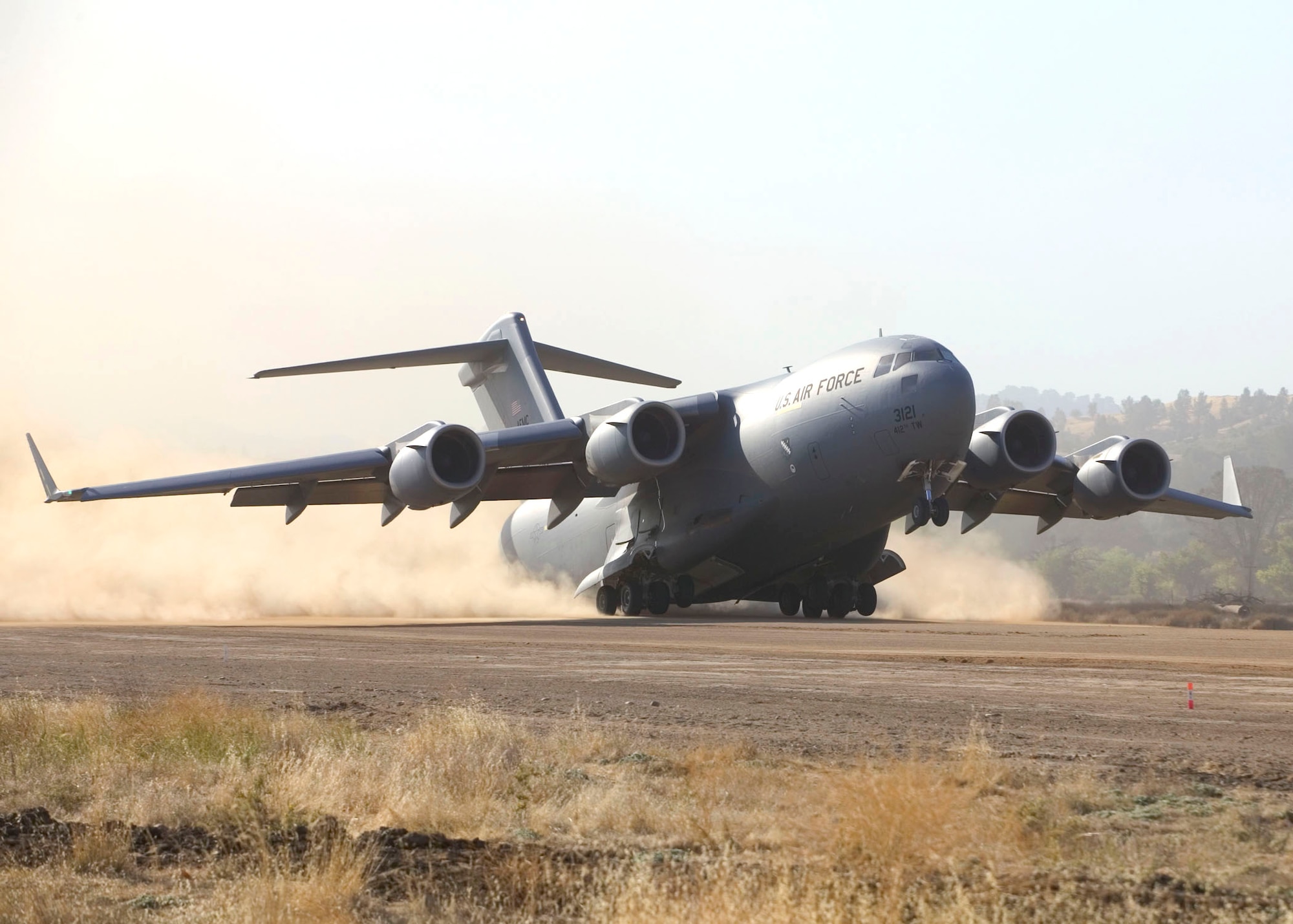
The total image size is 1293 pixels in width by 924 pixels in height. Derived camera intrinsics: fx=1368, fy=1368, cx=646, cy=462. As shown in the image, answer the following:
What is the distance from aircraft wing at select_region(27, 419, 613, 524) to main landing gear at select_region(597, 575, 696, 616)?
2.66 meters

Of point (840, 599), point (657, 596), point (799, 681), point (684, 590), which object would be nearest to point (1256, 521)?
point (840, 599)

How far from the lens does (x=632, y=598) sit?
3189cm

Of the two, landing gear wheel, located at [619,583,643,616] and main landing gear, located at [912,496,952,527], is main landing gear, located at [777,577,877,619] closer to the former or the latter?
landing gear wheel, located at [619,583,643,616]

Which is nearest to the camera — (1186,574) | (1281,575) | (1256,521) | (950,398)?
(950,398)

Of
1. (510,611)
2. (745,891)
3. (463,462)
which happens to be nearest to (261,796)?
(745,891)

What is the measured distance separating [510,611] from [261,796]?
104 feet

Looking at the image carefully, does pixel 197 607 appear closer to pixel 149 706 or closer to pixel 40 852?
pixel 149 706

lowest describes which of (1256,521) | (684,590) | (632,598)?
(632,598)

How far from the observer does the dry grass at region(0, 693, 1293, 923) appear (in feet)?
16.1

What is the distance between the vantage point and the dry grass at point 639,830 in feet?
16.1

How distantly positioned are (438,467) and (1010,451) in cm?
1177

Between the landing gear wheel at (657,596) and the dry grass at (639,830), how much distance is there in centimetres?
2204

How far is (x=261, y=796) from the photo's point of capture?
694 centimetres

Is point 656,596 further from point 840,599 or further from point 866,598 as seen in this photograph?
point 866,598
